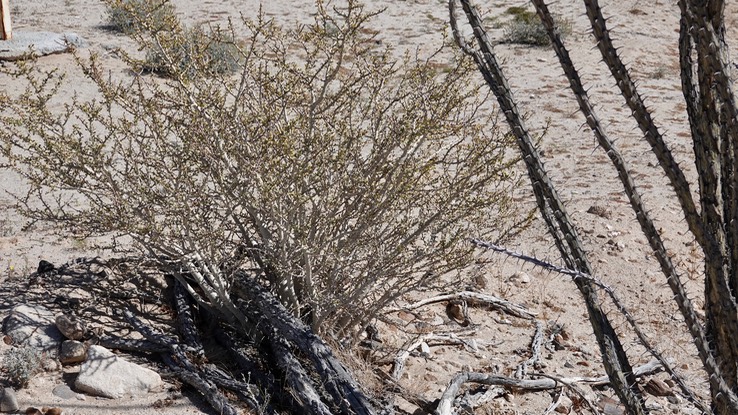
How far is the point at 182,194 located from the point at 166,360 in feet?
2.81

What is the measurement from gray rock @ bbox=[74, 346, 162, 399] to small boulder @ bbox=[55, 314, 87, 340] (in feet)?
0.64

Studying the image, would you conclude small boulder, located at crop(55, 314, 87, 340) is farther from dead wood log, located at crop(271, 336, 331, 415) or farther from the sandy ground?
dead wood log, located at crop(271, 336, 331, 415)

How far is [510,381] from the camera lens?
15.2 feet

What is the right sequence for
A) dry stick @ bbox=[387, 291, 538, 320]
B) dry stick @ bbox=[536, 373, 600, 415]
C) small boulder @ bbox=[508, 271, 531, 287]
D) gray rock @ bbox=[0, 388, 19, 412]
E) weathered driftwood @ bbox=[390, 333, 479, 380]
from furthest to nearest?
small boulder @ bbox=[508, 271, 531, 287] < dry stick @ bbox=[387, 291, 538, 320] < weathered driftwood @ bbox=[390, 333, 479, 380] < dry stick @ bbox=[536, 373, 600, 415] < gray rock @ bbox=[0, 388, 19, 412]

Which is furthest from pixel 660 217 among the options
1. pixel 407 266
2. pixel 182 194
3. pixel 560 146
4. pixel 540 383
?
pixel 182 194

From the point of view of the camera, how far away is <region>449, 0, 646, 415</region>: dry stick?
306cm

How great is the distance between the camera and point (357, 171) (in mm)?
4297

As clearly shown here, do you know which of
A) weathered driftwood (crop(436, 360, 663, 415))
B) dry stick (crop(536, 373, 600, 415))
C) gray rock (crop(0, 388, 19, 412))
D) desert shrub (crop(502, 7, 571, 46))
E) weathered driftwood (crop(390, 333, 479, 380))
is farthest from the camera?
desert shrub (crop(502, 7, 571, 46))

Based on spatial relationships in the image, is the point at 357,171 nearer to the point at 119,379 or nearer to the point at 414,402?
the point at 414,402

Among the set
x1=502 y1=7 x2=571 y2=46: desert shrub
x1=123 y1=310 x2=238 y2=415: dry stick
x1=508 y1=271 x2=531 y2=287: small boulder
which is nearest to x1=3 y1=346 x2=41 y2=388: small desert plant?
x1=123 y1=310 x2=238 y2=415: dry stick

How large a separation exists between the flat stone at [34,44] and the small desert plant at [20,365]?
22.0 ft

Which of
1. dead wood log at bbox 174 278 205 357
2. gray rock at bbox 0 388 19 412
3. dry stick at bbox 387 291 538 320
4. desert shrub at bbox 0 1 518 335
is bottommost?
dry stick at bbox 387 291 538 320

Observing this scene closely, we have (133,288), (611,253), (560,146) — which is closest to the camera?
(133,288)

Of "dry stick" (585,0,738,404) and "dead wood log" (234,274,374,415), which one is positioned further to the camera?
"dead wood log" (234,274,374,415)
